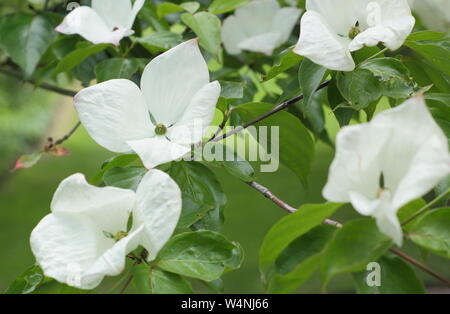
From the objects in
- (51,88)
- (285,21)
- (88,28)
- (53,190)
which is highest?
(88,28)

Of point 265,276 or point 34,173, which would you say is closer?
point 265,276

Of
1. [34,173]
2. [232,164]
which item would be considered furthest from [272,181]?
[232,164]

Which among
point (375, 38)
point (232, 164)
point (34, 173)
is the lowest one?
point (34, 173)

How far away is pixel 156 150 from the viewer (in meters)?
0.45

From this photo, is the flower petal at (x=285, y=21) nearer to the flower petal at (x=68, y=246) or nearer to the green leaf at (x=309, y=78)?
the green leaf at (x=309, y=78)

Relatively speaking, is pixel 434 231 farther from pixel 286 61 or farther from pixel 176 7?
pixel 176 7

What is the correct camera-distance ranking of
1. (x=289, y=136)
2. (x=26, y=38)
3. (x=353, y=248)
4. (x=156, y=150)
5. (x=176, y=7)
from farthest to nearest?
(x=26, y=38) → (x=176, y=7) → (x=289, y=136) → (x=156, y=150) → (x=353, y=248)

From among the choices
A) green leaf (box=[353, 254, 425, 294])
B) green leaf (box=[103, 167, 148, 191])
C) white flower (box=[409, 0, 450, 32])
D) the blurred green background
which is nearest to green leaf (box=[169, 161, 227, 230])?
green leaf (box=[103, 167, 148, 191])

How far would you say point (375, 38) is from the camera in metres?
0.47

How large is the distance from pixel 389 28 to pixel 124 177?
0.24 meters

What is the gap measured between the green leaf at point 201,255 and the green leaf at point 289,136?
0.16m

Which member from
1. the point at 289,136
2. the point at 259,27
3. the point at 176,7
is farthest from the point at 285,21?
the point at 289,136

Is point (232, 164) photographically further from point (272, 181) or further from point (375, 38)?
point (272, 181)

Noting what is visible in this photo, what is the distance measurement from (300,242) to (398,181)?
8 cm
